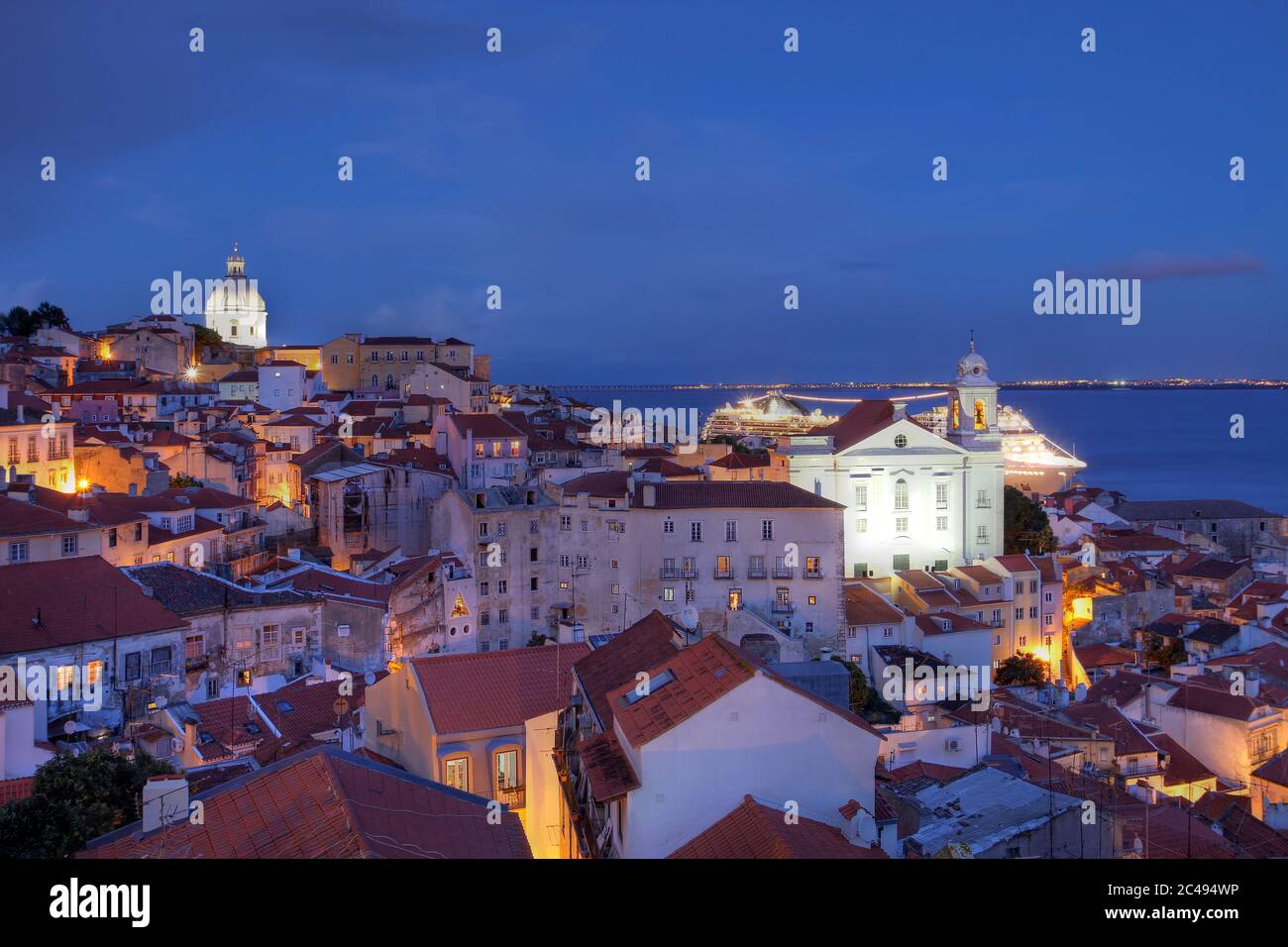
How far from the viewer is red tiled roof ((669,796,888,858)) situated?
586 centimetres

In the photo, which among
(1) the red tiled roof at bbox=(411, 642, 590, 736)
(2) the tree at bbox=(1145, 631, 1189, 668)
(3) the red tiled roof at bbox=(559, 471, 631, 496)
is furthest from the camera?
(2) the tree at bbox=(1145, 631, 1189, 668)

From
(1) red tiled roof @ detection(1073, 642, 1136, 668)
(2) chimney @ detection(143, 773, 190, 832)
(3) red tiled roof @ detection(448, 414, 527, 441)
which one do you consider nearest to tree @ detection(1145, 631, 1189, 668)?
(1) red tiled roof @ detection(1073, 642, 1136, 668)

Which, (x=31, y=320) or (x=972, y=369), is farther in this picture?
(x=31, y=320)

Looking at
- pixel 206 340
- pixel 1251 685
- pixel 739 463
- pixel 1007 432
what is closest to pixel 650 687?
pixel 1251 685

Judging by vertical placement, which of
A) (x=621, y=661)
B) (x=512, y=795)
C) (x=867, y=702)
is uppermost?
(x=621, y=661)

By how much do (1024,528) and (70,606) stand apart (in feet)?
83.8

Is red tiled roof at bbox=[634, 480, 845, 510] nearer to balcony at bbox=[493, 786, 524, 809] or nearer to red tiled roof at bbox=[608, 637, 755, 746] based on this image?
balcony at bbox=[493, 786, 524, 809]

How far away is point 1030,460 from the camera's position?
66.2m

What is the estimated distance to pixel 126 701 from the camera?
1292 centimetres

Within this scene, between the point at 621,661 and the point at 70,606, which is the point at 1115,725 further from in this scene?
the point at 70,606

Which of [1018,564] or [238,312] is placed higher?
[238,312]

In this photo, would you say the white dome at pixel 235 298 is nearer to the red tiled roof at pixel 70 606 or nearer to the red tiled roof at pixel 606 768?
the red tiled roof at pixel 70 606

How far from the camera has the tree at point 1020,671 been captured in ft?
73.5

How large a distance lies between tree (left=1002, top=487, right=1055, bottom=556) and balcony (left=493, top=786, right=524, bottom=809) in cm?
2375
